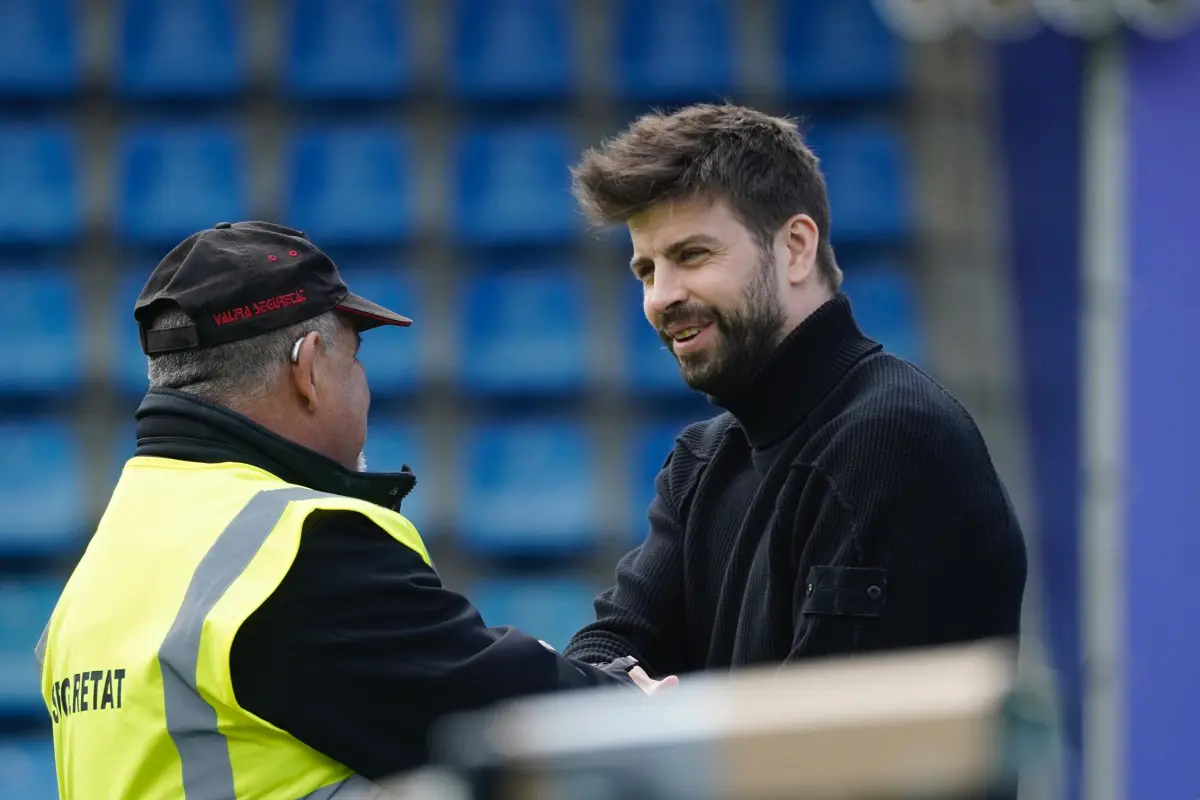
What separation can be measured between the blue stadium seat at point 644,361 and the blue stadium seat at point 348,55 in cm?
130

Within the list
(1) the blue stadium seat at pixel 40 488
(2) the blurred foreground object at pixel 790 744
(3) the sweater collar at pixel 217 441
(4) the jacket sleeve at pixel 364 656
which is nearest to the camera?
(2) the blurred foreground object at pixel 790 744

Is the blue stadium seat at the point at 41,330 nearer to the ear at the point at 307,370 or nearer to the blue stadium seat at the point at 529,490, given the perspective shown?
the blue stadium seat at the point at 529,490

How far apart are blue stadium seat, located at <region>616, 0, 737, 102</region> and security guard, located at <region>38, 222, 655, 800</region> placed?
453cm

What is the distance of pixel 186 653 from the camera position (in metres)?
1.81

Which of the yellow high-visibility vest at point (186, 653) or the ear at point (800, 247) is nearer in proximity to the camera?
the yellow high-visibility vest at point (186, 653)

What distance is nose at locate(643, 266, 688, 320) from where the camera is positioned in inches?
82.0

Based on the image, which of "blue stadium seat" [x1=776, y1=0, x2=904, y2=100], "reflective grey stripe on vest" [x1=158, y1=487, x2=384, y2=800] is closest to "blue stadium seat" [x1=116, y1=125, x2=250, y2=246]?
"blue stadium seat" [x1=776, y1=0, x2=904, y2=100]

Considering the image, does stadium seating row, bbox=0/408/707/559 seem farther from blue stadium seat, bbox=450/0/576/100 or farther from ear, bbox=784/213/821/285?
ear, bbox=784/213/821/285

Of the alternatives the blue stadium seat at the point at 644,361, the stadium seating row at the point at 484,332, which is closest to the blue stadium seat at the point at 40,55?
the stadium seating row at the point at 484,332

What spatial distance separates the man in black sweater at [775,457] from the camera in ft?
6.13

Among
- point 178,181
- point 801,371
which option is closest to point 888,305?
point 178,181

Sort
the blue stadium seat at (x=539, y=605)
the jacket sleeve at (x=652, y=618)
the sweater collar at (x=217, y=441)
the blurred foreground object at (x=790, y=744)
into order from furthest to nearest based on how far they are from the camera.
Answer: the blue stadium seat at (x=539, y=605) < the jacket sleeve at (x=652, y=618) < the sweater collar at (x=217, y=441) < the blurred foreground object at (x=790, y=744)

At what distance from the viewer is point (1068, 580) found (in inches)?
219

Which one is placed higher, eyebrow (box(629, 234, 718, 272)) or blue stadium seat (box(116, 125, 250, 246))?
blue stadium seat (box(116, 125, 250, 246))
